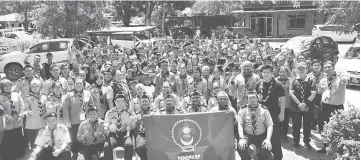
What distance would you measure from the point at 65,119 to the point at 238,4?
129ft

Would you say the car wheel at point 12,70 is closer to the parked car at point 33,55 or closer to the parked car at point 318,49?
the parked car at point 33,55

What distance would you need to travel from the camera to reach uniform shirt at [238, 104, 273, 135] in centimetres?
652

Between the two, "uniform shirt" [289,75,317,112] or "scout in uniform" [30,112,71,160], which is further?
"uniform shirt" [289,75,317,112]

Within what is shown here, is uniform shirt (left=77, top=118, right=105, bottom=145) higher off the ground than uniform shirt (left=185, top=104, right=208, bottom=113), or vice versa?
uniform shirt (left=185, top=104, right=208, bottom=113)

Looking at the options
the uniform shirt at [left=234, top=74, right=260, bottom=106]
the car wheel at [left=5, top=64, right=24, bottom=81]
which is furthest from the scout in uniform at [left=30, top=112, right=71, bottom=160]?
the car wheel at [left=5, top=64, right=24, bottom=81]

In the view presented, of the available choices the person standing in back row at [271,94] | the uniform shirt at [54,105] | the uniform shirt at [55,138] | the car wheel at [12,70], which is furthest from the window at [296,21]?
Answer: the uniform shirt at [55,138]

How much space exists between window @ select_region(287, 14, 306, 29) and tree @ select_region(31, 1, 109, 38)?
23524 mm

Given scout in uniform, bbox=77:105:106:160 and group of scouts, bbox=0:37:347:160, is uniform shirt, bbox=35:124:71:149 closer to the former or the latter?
group of scouts, bbox=0:37:347:160

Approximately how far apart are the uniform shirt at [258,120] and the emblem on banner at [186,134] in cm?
82

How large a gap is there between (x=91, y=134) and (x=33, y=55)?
37.4 feet

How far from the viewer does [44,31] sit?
22.3m

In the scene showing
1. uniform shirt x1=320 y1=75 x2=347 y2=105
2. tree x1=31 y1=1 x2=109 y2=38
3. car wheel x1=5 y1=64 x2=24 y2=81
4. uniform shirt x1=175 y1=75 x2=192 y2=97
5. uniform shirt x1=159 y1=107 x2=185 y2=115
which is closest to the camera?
uniform shirt x1=159 y1=107 x2=185 y2=115

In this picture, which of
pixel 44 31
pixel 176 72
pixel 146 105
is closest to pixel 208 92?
pixel 176 72

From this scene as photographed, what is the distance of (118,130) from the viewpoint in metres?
6.64
